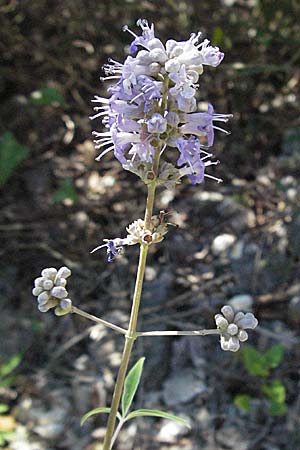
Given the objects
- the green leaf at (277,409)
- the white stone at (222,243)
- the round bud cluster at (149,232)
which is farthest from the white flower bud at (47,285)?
the white stone at (222,243)

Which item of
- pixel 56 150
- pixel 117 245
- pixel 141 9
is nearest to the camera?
pixel 117 245

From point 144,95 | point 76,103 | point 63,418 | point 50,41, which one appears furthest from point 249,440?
point 50,41

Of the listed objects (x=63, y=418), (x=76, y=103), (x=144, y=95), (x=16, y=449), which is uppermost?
(x=76, y=103)

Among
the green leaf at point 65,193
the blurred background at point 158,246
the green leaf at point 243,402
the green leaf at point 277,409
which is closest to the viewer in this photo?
the green leaf at point 277,409

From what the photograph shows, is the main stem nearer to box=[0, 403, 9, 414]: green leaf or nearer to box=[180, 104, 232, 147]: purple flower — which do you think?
box=[180, 104, 232, 147]: purple flower

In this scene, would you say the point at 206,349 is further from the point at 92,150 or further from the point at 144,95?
Answer: the point at 144,95

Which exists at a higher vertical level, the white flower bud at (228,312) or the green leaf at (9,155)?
the green leaf at (9,155)

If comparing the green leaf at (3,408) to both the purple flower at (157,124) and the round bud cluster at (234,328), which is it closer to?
the round bud cluster at (234,328)
